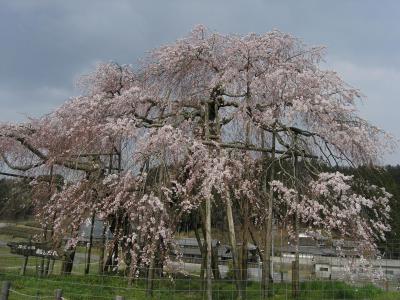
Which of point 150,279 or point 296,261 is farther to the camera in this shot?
point 296,261

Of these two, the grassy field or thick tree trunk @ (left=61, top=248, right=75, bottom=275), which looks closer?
the grassy field

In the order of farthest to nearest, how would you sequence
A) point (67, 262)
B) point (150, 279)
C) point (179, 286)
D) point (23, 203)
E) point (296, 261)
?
point (23, 203) < point (67, 262) < point (179, 286) < point (296, 261) < point (150, 279)

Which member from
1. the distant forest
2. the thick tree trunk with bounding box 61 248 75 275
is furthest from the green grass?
the distant forest

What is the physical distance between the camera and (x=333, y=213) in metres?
9.38

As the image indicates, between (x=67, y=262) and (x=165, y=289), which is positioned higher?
(x=67, y=262)

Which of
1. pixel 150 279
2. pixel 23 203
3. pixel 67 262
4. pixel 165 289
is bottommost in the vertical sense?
pixel 165 289

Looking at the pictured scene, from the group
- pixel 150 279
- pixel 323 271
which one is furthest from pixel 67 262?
pixel 323 271

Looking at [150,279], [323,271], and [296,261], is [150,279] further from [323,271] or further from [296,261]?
[323,271]

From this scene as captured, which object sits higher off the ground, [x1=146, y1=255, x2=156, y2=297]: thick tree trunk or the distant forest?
the distant forest

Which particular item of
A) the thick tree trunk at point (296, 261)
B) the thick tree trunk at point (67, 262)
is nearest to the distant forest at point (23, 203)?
the thick tree trunk at point (67, 262)

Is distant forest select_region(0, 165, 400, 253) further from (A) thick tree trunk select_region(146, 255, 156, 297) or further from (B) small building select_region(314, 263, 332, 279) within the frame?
(A) thick tree trunk select_region(146, 255, 156, 297)

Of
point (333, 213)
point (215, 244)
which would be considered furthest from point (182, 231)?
point (333, 213)

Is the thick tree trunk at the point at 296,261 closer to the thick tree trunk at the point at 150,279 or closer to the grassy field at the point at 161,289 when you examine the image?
the grassy field at the point at 161,289

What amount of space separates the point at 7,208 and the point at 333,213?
10.5 meters
